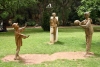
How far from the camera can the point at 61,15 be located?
39.1 m

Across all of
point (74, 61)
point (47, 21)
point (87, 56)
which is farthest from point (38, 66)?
point (47, 21)

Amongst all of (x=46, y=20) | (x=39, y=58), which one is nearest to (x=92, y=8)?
(x=46, y=20)

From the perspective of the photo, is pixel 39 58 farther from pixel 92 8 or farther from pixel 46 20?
pixel 92 8

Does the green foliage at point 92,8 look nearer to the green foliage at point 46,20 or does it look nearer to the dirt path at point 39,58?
the green foliage at point 46,20

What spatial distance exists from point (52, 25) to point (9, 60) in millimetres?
6618

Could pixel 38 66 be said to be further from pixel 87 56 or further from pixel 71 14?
pixel 71 14

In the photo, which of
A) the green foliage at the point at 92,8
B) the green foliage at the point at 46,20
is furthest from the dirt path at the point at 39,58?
the green foliage at the point at 92,8

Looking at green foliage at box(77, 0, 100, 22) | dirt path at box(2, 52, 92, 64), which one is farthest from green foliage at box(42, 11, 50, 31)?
dirt path at box(2, 52, 92, 64)

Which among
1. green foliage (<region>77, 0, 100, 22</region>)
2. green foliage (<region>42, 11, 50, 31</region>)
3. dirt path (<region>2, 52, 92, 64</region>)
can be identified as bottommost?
dirt path (<region>2, 52, 92, 64</region>)

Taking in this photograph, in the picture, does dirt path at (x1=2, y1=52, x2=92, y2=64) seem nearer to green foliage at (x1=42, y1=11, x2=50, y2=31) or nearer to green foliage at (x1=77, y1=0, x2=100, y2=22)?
green foliage at (x1=42, y1=11, x2=50, y2=31)

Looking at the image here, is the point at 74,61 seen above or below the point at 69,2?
below

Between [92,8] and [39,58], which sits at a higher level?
[92,8]

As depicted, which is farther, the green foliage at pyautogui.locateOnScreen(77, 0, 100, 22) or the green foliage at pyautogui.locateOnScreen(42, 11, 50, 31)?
the green foliage at pyautogui.locateOnScreen(42, 11, 50, 31)

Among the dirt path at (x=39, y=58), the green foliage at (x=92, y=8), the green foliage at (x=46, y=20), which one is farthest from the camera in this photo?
the green foliage at (x=46, y=20)
